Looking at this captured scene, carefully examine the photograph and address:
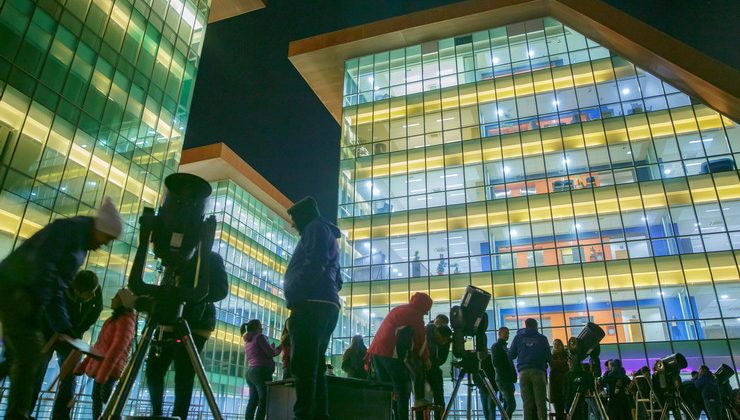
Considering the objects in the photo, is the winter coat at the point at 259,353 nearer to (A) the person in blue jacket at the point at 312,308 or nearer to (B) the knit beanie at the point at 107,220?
(A) the person in blue jacket at the point at 312,308

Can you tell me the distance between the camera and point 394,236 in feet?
100

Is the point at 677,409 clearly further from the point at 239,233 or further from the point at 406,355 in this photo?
the point at 239,233

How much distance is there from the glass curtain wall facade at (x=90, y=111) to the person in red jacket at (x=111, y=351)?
34.7 feet

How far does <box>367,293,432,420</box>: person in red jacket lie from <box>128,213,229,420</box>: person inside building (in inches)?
79.6

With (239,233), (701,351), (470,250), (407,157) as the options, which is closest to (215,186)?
(239,233)

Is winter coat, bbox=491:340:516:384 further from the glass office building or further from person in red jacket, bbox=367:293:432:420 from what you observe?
the glass office building

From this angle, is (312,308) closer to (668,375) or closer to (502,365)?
(502,365)

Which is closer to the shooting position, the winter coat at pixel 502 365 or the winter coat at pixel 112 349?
the winter coat at pixel 112 349

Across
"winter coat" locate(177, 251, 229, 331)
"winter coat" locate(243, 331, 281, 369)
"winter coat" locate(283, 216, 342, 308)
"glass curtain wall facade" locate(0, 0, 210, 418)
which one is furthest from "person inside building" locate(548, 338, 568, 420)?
"glass curtain wall facade" locate(0, 0, 210, 418)

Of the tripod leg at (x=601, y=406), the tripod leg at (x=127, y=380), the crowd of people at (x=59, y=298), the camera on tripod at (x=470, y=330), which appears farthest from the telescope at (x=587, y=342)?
the tripod leg at (x=127, y=380)

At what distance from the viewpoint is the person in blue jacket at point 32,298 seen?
9.83 feet

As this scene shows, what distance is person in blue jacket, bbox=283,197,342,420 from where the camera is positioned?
3344mm

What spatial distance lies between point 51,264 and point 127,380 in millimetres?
1262

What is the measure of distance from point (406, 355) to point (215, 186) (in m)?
41.2
